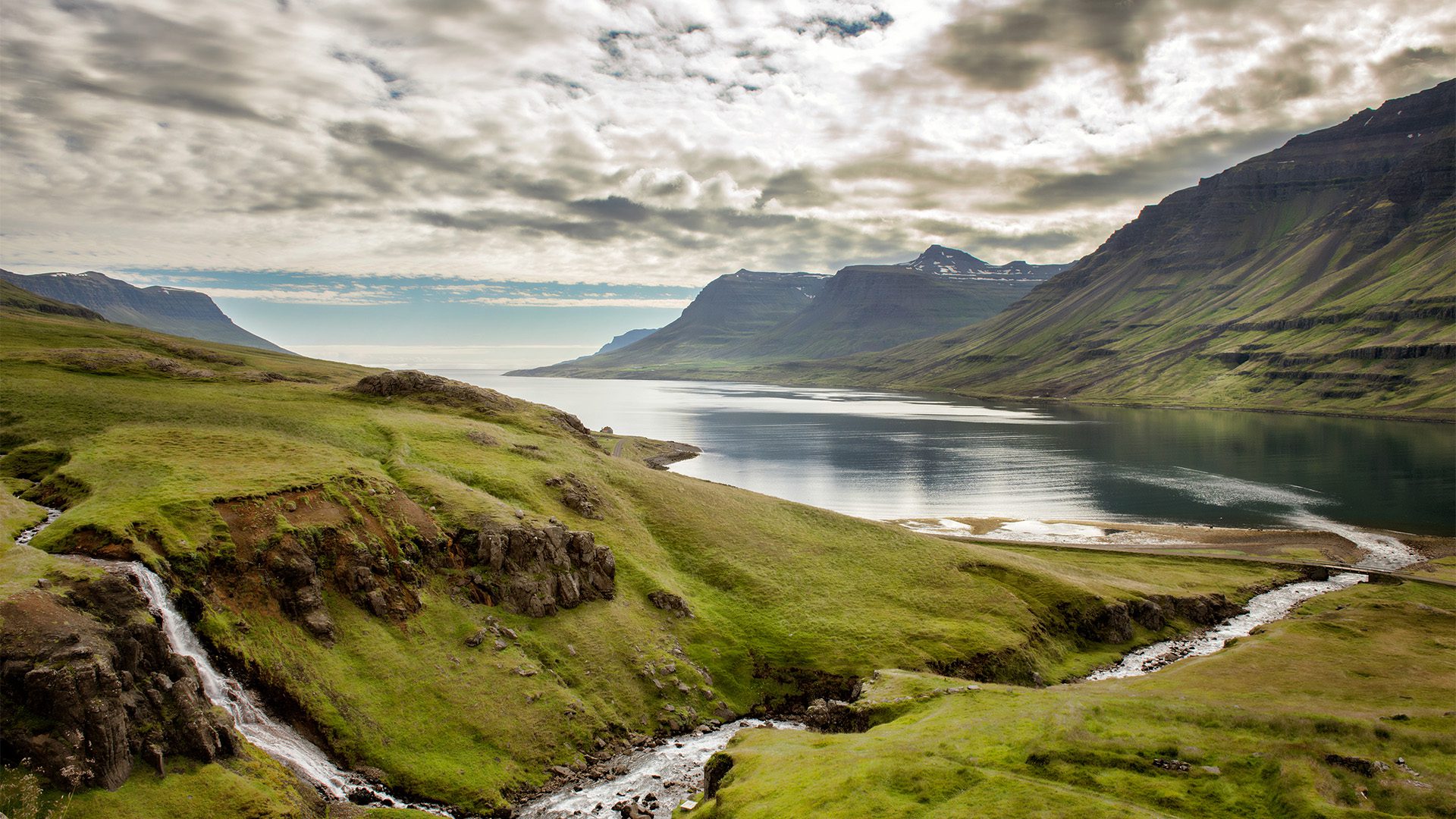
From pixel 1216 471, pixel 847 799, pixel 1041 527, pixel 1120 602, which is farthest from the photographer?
pixel 1216 471

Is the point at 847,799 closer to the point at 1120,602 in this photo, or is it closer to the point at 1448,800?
the point at 1448,800

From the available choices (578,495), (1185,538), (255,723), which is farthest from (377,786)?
(1185,538)

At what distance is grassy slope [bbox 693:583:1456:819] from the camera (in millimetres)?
35688

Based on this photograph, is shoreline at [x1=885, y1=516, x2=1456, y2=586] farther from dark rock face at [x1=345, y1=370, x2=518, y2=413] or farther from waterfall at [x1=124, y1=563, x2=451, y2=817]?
waterfall at [x1=124, y1=563, x2=451, y2=817]

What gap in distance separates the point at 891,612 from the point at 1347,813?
127ft

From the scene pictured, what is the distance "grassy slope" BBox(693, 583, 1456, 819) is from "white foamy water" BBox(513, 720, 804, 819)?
3616 mm

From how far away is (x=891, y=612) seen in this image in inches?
2758

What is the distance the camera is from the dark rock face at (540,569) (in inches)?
2319

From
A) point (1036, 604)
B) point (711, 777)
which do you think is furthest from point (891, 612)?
point (711, 777)

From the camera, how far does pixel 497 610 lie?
5759 centimetres

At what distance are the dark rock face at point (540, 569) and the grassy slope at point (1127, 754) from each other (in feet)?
65.1

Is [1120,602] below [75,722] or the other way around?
below

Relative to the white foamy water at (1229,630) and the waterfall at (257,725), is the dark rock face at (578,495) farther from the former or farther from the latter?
the white foamy water at (1229,630)

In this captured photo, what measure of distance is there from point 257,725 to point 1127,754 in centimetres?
4856
